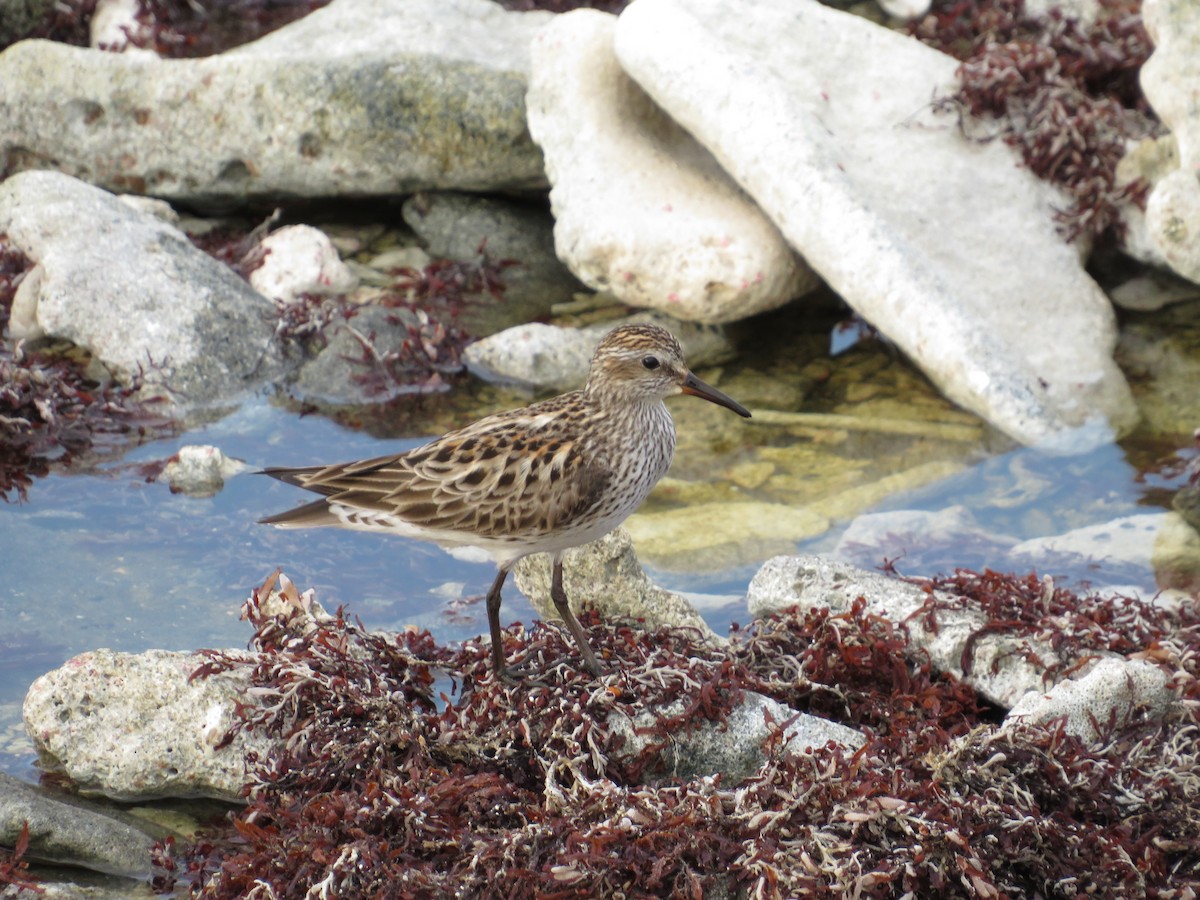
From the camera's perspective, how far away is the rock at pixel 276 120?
1148 cm

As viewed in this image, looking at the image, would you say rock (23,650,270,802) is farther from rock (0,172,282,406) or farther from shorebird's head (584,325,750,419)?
rock (0,172,282,406)

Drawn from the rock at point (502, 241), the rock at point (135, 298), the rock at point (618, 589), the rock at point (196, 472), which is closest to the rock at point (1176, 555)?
the rock at point (618, 589)

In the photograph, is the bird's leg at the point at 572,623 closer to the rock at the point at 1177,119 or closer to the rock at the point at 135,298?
the rock at the point at 135,298

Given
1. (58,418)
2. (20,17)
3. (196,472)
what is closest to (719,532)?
(196,472)

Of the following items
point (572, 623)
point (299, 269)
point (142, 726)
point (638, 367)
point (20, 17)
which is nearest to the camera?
point (142, 726)

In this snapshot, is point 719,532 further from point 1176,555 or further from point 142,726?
point 142,726

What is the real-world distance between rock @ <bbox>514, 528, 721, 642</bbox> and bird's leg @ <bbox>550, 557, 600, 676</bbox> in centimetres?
51

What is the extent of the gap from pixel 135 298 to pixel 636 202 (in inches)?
137

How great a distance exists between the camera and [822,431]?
Answer: 32.8ft

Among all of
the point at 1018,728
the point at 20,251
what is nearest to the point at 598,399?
the point at 1018,728

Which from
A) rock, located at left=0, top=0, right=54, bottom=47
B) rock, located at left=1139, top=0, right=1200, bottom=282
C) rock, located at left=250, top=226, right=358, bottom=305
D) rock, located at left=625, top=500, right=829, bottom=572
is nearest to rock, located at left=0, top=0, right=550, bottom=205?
rock, located at left=250, top=226, right=358, bottom=305

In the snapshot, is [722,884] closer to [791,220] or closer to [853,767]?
[853,767]

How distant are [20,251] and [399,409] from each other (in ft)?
9.76

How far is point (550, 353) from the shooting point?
34.2 feet
